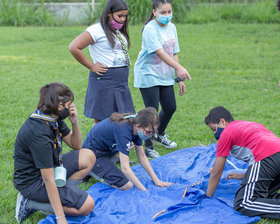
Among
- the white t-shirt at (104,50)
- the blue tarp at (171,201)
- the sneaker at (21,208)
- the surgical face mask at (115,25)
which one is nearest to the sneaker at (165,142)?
the blue tarp at (171,201)

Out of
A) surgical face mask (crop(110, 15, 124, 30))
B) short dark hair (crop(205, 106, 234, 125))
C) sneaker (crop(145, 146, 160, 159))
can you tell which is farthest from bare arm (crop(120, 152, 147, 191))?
surgical face mask (crop(110, 15, 124, 30))

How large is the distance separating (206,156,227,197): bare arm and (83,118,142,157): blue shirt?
2.50 feet

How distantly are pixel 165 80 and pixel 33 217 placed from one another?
7.03 feet

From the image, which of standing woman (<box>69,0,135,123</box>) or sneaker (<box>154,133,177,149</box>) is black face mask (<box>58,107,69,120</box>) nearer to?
standing woman (<box>69,0,135,123</box>)

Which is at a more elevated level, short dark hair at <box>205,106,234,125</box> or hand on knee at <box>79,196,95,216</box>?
short dark hair at <box>205,106,234,125</box>

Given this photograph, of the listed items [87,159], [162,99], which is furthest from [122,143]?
[162,99]

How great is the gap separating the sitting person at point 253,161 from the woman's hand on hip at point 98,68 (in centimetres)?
132

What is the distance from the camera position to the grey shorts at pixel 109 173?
12.6 ft

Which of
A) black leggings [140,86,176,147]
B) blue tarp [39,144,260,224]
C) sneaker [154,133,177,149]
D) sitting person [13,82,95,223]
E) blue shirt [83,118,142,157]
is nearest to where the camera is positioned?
sitting person [13,82,95,223]

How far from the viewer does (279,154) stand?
3.30 meters

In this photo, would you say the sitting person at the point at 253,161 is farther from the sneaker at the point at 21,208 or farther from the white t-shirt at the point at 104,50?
the sneaker at the point at 21,208

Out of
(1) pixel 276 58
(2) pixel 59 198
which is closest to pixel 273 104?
(1) pixel 276 58

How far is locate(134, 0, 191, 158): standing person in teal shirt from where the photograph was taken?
4.41 metres

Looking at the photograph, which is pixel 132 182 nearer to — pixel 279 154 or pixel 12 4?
pixel 279 154
